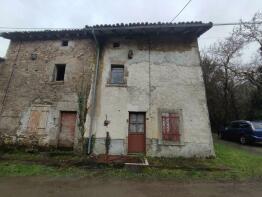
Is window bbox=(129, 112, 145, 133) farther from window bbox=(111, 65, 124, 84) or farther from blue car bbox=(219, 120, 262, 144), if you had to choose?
blue car bbox=(219, 120, 262, 144)

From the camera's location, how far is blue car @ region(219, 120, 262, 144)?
12.1m

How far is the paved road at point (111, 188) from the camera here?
5.02 meters

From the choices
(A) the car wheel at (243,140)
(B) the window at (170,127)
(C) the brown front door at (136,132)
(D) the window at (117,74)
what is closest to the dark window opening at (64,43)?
(D) the window at (117,74)

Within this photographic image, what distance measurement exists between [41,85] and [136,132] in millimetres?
5512

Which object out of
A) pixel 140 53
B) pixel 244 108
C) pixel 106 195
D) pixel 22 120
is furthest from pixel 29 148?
pixel 244 108

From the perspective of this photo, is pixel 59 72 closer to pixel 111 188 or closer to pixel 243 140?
pixel 111 188

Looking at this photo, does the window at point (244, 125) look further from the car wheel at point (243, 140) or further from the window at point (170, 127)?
the window at point (170, 127)

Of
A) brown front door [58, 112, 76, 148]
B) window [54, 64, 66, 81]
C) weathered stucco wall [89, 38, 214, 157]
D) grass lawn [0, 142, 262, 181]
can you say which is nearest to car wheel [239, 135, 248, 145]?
grass lawn [0, 142, 262, 181]

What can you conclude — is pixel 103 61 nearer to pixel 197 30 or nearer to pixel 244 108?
pixel 197 30

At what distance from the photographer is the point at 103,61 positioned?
10.6 meters

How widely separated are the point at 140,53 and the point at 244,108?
16.6 meters

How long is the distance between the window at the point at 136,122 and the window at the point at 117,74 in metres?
1.80

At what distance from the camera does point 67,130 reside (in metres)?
10.1

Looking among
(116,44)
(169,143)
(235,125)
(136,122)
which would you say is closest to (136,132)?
(136,122)
